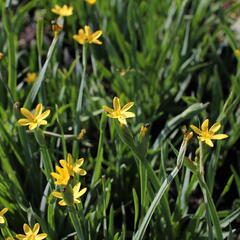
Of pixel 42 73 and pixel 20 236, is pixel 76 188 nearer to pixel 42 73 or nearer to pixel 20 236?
pixel 20 236

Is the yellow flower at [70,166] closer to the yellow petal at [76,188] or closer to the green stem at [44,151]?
the yellow petal at [76,188]

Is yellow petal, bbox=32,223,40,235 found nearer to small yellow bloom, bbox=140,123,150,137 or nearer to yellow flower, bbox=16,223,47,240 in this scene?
yellow flower, bbox=16,223,47,240

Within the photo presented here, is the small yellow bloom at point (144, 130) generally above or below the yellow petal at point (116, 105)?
below

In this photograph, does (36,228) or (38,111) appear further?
(38,111)

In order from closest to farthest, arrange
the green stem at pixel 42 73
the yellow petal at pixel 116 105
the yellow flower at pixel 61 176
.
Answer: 1. the yellow flower at pixel 61 176
2. the yellow petal at pixel 116 105
3. the green stem at pixel 42 73

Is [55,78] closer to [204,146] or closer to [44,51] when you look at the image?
[44,51]

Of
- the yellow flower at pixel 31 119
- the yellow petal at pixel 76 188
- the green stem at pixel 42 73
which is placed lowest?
the yellow petal at pixel 76 188

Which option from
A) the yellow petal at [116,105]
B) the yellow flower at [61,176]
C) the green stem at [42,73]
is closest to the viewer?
the yellow flower at [61,176]

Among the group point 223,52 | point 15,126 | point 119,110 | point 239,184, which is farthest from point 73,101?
point 223,52

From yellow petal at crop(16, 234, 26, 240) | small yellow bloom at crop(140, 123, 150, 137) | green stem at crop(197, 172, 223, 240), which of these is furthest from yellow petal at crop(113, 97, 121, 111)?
yellow petal at crop(16, 234, 26, 240)

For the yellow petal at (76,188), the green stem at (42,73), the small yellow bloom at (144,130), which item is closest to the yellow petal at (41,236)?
the yellow petal at (76,188)

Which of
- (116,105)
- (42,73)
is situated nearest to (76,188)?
(116,105)

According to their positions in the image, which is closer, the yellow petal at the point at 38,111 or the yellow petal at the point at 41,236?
the yellow petal at the point at 41,236

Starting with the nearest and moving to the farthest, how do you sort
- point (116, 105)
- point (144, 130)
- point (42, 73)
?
1. point (144, 130)
2. point (116, 105)
3. point (42, 73)
